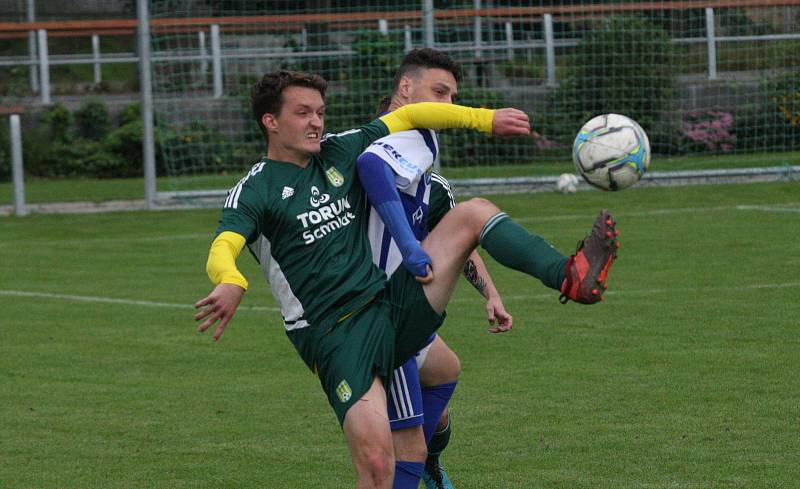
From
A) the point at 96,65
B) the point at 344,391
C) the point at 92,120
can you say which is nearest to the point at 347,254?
the point at 344,391

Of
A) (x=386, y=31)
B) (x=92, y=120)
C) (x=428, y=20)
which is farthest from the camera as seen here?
(x=92, y=120)

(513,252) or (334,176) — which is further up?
(334,176)

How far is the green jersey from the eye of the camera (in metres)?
5.36

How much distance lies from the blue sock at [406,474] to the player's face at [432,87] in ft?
5.00

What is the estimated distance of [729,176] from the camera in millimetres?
19016

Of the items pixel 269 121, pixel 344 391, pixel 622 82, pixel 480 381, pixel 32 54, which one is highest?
pixel 32 54

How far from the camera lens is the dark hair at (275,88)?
5.58 metres

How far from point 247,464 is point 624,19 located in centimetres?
1489

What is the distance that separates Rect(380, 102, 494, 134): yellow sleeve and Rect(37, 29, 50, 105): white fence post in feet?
55.9

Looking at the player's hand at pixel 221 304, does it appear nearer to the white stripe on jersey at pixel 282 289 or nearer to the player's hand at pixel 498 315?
the white stripe on jersey at pixel 282 289

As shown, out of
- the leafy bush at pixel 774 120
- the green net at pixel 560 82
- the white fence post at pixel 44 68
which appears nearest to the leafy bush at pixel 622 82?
the green net at pixel 560 82

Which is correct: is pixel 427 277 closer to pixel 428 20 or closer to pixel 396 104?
pixel 396 104

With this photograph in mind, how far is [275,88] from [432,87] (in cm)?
76

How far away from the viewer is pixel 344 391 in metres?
5.22
